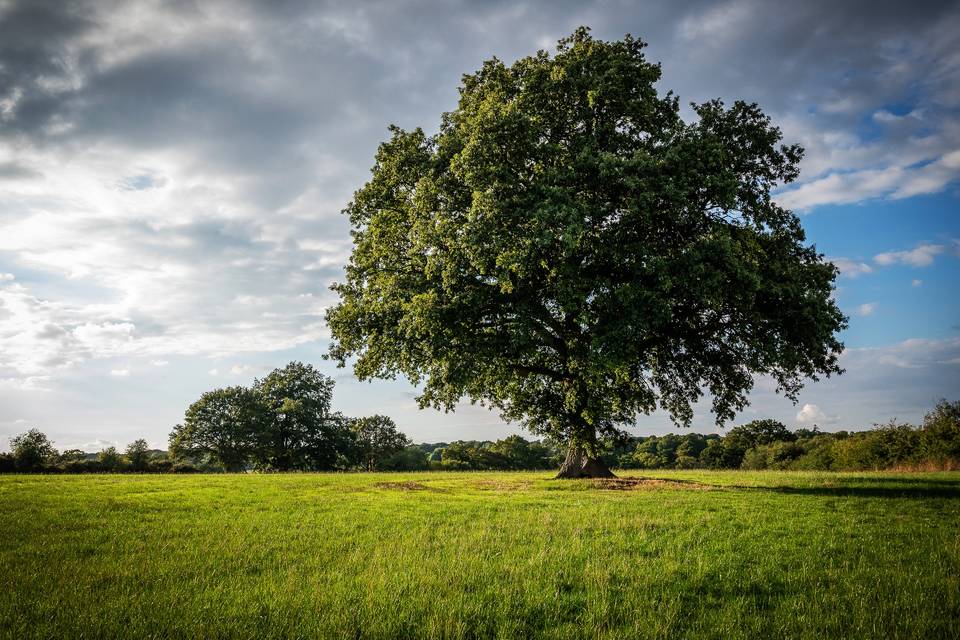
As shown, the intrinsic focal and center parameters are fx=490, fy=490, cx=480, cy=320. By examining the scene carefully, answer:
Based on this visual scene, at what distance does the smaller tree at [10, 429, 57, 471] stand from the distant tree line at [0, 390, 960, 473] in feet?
0.42

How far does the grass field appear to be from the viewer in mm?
5973

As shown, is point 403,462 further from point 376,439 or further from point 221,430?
point 221,430

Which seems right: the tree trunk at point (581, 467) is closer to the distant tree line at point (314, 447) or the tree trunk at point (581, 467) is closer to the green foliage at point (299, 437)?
the distant tree line at point (314, 447)

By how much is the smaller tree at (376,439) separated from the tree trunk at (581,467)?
172 ft

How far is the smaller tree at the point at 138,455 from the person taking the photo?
5580 cm

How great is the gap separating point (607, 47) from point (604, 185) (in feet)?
27.6

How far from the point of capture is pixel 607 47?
1016 inches

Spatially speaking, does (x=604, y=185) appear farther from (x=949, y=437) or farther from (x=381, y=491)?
(x=949, y=437)

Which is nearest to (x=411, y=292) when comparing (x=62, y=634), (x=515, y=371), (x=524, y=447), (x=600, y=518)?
(x=515, y=371)

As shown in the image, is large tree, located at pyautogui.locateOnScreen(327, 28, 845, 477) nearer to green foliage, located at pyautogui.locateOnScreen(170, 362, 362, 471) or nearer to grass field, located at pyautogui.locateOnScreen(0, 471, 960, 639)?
grass field, located at pyautogui.locateOnScreen(0, 471, 960, 639)

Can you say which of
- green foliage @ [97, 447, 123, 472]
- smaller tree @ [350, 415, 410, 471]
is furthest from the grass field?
smaller tree @ [350, 415, 410, 471]

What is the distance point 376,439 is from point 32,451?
4198 centimetres

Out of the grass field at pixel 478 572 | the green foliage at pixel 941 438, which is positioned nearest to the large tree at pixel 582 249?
the grass field at pixel 478 572

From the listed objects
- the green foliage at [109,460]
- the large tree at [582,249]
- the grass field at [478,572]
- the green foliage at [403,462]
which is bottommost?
the green foliage at [403,462]
